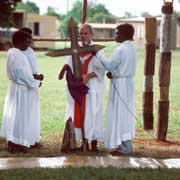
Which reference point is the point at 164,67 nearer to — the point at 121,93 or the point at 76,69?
the point at 121,93

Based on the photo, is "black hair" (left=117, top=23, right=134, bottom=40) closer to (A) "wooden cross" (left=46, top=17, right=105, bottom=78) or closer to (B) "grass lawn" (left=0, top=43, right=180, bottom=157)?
(A) "wooden cross" (left=46, top=17, right=105, bottom=78)

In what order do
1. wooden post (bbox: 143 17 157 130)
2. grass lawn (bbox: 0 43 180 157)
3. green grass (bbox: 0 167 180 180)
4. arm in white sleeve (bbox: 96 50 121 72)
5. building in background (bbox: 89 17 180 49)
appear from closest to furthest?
green grass (bbox: 0 167 180 180) → arm in white sleeve (bbox: 96 50 121 72) → grass lawn (bbox: 0 43 180 157) → wooden post (bbox: 143 17 157 130) → building in background (bbox: 89 17 180 49)

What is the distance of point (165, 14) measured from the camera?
443 inches

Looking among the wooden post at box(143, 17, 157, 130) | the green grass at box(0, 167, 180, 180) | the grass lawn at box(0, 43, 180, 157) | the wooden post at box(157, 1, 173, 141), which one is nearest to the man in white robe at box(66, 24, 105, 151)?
the grass lawn at box(0, 43, 180, 157)

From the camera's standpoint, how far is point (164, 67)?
1123 cm

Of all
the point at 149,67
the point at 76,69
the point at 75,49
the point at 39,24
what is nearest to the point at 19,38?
the point at 75,49

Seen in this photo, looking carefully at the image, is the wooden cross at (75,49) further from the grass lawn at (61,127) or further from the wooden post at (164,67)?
the wooden post at (164,67)

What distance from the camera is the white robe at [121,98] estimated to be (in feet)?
31.2

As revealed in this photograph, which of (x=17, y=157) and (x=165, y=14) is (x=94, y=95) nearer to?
(x=17, y=157)

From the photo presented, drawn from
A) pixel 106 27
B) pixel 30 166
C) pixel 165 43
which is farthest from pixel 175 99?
pixel 106 27

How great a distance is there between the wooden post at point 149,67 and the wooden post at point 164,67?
614 millimetres

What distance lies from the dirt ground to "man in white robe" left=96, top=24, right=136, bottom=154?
0.25m

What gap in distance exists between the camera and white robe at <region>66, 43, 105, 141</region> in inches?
381

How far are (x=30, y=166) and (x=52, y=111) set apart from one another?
7.61 m
